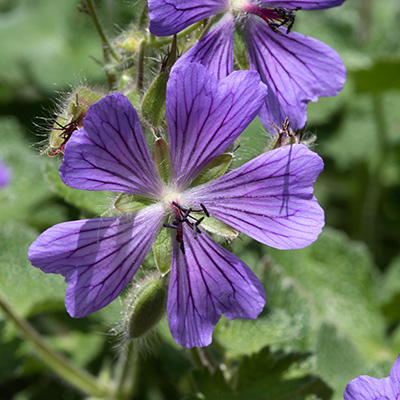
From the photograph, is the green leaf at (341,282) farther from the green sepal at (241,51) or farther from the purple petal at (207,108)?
the purple petal at (207,108)

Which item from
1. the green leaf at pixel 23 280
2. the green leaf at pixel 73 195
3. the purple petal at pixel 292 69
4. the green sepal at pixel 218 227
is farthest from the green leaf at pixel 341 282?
the green sepal at pixel 218 227

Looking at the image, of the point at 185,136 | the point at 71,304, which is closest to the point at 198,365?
the point at 71,304

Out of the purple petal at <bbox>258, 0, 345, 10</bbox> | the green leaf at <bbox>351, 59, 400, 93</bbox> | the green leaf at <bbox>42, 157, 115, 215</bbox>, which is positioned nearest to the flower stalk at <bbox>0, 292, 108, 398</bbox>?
the green leaf at <bbox>42, 157, 115, 215</bbox>

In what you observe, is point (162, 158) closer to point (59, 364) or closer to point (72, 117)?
point (72, 117)

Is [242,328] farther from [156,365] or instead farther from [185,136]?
[156,365]

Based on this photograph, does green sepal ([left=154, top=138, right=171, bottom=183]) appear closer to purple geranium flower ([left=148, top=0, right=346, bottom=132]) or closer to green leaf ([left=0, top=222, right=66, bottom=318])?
purple geranium flower ([left=148, top=0, right=346, bottom=132])
